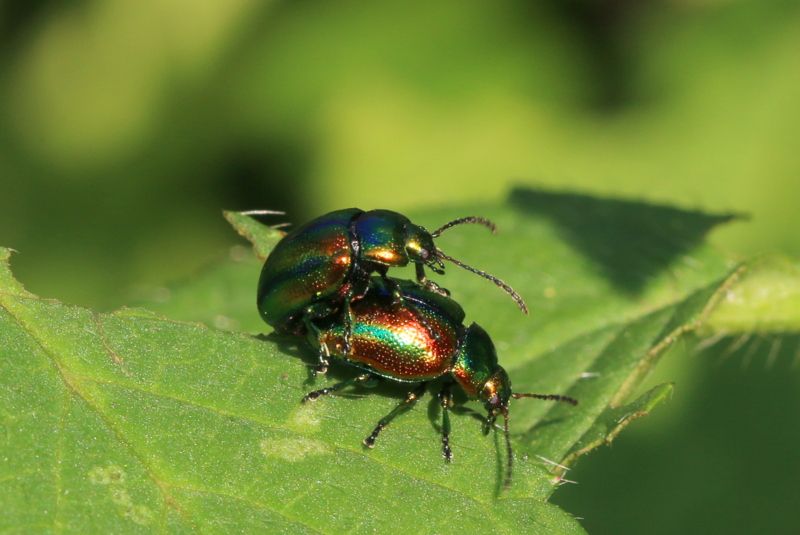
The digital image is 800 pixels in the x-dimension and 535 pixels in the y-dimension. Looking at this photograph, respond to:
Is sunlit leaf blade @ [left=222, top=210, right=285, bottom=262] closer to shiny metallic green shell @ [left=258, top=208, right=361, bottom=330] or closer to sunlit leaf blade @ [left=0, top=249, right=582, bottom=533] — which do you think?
shiny metallic green shell @ [left=258, top=208, right=361, bottom=330]

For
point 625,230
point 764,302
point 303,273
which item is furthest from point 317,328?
point 764,302

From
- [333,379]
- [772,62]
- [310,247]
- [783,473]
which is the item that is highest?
[772,62]

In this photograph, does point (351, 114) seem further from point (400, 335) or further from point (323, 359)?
point (323, 359)

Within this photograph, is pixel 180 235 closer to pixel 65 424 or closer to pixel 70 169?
pixel 70 169

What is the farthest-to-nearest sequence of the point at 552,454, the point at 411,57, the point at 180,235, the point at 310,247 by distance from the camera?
the point at 411,57, the point at 180,235, the point at 310,247, the point at 552,454

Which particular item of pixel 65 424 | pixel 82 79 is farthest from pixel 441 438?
pixel 82 79

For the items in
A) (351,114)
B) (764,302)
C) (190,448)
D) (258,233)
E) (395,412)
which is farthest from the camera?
(351,114)

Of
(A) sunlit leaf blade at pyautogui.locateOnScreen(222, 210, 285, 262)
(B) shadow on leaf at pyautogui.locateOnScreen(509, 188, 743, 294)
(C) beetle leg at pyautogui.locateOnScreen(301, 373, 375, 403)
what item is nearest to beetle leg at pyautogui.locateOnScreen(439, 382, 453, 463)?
(C) beetle leg at pyautogui.locateOnScreen(301, 373, 375, 403)
